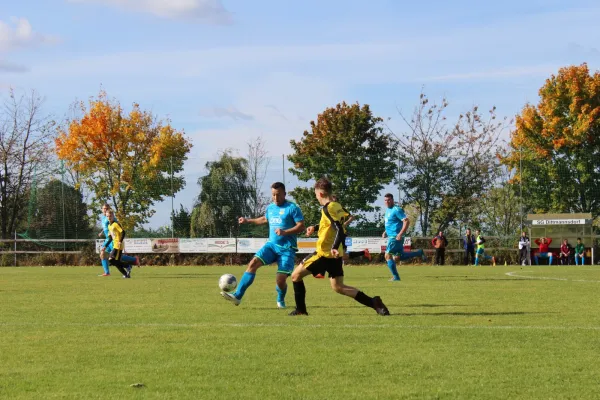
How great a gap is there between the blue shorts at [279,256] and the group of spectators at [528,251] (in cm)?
2545

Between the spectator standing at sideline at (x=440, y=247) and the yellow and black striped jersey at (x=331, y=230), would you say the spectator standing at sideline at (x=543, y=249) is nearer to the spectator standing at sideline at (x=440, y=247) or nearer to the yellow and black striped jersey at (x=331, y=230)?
the spectator standing at sideline at (x=440, y=247)

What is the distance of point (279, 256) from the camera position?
13.5 meters

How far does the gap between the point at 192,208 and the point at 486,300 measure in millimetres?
26220

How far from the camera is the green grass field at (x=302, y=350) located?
6.44 meters

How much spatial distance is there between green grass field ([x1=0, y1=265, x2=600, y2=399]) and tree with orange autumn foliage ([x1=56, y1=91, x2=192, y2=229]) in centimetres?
2734

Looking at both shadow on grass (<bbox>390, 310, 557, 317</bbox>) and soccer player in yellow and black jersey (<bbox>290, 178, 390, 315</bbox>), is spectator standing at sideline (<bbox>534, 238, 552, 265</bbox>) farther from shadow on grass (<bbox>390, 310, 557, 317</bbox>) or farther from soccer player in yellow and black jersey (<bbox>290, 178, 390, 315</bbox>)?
soccer player in yellow and black jersey (<bbox>290, 178, 390, 315</bbox>)

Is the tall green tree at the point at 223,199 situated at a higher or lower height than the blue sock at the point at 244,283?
higher

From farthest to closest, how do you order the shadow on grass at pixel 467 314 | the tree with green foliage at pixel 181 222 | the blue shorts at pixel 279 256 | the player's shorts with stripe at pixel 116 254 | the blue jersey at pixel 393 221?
the tree with green foliage at pixel 181 222, the player's shorts with stripe at pixel 116 254, the blue jersey at pixel 393 221, the blue shorts at pixel 279 256, the shadow on grass at pixel 467 314

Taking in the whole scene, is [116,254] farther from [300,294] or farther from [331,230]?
[331,230]

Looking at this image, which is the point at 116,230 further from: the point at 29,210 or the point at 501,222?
the point at 501,222

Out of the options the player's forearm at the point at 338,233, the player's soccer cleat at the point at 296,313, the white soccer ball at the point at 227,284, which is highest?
the player's forearm at the point at 338,233

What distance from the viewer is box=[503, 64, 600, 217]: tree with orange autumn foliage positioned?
40.2m

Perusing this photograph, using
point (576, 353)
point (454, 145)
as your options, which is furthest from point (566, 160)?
point (576, 353)

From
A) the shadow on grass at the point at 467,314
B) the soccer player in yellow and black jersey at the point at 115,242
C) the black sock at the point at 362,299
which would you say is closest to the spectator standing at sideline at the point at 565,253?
the soccer player in yellow and black jersey at the point at 115,242
